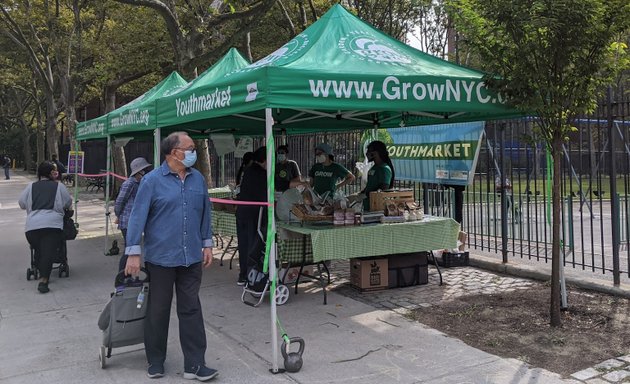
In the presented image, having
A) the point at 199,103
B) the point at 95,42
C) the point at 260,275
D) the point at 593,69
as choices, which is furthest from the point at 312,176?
the point at 95,42

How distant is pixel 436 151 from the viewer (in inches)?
355

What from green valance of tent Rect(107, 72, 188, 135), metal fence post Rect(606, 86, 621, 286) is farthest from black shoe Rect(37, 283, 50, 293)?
metal fence post Rect(606, 86, 621, 286)

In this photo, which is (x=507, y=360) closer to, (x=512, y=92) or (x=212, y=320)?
(x=512, y=92)

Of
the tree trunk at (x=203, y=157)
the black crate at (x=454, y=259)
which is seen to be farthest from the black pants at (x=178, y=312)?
the tree trunk at (x=203, y=157)

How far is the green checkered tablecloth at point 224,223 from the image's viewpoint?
8.59 m

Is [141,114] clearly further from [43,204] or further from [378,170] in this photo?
[378,170]

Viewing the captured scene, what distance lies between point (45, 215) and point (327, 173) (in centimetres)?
413

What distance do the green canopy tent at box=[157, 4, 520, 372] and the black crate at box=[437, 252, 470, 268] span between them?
264cm

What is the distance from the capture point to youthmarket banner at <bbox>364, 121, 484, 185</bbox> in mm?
8344

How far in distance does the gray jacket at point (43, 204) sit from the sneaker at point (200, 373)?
419cm

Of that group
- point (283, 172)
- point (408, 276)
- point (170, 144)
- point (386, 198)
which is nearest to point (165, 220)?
point (170, 144)

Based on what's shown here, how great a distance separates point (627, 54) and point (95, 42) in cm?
2102

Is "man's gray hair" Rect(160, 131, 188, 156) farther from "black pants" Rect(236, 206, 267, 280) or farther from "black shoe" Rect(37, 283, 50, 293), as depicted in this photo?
"black shoe" Rect(37, 283, 50, 293)

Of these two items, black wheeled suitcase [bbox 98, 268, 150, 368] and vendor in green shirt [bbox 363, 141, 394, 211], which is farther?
vendor in green shirt [bbox 363, 141, 394, 211]
